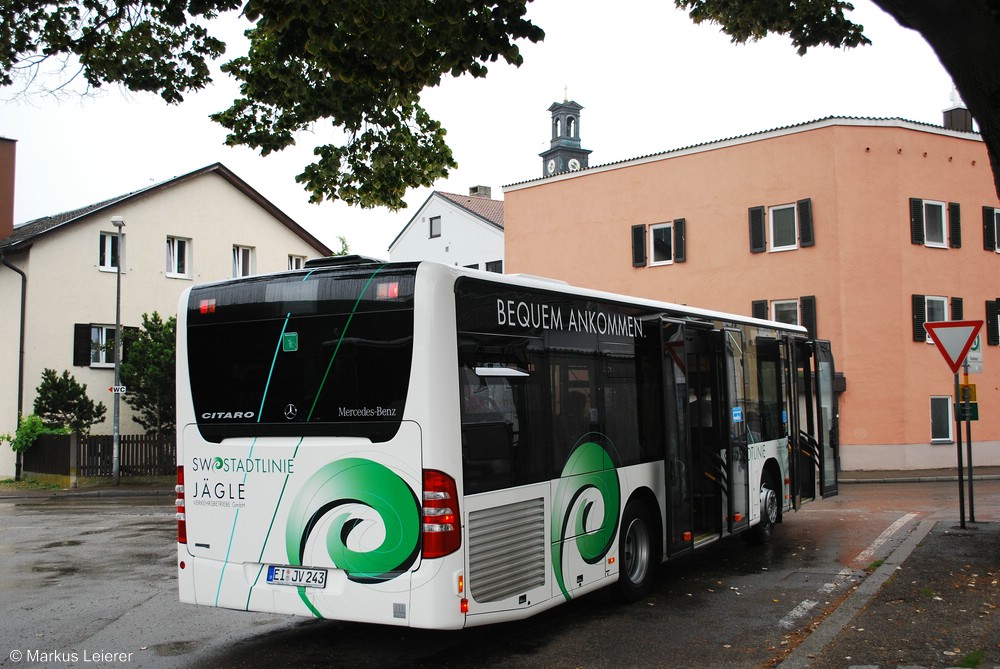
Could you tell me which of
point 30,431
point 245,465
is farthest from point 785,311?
point 245,465

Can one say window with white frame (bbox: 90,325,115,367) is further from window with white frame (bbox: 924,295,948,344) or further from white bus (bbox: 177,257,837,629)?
white bus (bbox: 177,257,837,629)

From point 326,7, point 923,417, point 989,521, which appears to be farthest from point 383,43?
point 923,417

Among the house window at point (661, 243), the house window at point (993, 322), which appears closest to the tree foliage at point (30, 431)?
the house window at point (661, 243)

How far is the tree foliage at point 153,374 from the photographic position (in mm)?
27391

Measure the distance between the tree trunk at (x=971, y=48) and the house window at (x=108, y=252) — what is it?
96.3 ft

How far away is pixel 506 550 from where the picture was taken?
6.99 m

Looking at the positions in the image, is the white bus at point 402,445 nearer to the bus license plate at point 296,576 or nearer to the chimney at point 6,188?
the bus license plate at point 296,576

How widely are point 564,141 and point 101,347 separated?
46.7 meters

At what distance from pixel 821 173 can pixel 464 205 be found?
91.7ft

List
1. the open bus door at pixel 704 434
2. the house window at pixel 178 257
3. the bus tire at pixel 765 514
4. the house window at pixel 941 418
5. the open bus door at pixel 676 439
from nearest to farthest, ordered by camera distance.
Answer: the open bus door at pixel 676 439 < the open bus door at pixel 704 434 < the bus tire at pixel 765 514 < the house window at pixel 941 418 < the house window at pixel 178 257

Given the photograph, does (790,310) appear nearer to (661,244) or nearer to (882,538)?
(661,244)

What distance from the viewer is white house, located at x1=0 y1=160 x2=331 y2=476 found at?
97.5 feet

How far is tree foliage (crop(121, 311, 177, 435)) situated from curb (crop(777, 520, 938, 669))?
839 inches

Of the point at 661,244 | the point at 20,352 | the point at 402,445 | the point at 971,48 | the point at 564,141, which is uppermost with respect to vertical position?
the point at 564,141
